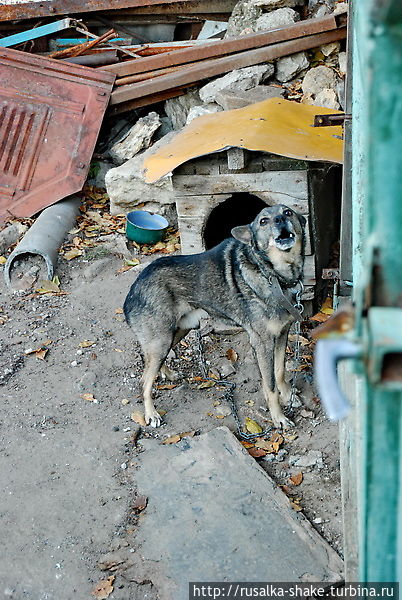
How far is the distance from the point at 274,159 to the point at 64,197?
140 inches

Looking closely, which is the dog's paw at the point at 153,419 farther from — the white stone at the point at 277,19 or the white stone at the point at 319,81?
the white stone at the point at 277,19

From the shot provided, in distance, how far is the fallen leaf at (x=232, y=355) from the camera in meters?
6.23

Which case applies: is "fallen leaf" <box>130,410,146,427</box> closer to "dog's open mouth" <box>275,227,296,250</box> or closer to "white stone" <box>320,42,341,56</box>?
"dog's open mouth" <box>275,227,296,250</box>

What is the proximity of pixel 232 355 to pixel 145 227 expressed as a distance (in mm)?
2633

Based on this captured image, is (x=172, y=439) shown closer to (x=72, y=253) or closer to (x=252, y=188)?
(x=252, y=188)

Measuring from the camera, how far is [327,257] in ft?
24.2

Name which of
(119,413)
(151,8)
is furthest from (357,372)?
(151,8)

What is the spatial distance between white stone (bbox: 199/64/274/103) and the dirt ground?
287 cm

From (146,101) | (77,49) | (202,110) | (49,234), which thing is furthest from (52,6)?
(49,234)

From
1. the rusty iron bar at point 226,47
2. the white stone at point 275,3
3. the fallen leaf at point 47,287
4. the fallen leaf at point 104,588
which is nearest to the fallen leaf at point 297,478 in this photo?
the fallen leaf at point 104,588

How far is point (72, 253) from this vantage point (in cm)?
799

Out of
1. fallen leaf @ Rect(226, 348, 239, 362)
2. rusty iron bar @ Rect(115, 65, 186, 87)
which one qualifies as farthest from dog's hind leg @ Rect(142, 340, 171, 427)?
rusty iron bar @ Rect(115, 65, 186, 87)

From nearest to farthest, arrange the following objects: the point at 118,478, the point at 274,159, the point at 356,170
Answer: the point at 356,170 < the point at 118,478 < the point at 274,159

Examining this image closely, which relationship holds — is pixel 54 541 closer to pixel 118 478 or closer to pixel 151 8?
pixel 118 478
